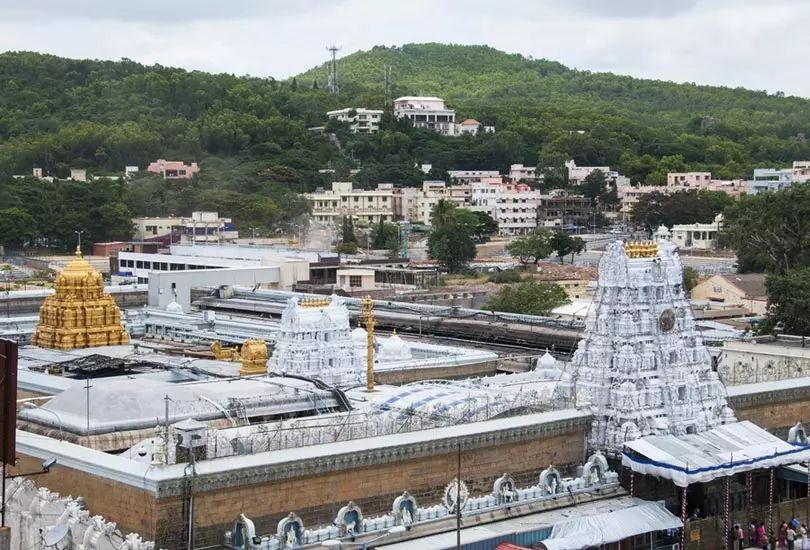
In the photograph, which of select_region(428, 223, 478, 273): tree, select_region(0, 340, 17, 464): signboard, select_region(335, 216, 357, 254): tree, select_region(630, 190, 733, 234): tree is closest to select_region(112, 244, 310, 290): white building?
select_region(428, 223, 478, 273): tree

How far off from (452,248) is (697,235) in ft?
66.1

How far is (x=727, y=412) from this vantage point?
29.1 m

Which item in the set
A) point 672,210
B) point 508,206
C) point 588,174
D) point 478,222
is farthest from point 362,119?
point 672,210

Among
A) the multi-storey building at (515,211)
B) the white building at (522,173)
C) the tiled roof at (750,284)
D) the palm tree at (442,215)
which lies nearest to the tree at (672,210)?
Answer: the multi-storey building at (515,211)

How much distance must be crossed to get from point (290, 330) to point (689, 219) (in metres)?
68.1

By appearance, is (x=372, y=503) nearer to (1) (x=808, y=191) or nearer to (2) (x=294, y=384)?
(2) (x=294, y=384)

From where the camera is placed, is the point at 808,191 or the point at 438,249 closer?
the point at 808,191

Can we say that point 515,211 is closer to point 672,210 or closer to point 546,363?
point 672,210

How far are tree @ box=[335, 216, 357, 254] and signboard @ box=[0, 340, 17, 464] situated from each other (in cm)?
6920

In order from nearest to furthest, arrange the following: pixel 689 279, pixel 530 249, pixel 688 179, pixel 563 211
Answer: pixel 689 279 < pixel 530 249 < pixel 563 211 < pixel 688 179

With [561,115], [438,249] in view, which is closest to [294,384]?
[438,249]

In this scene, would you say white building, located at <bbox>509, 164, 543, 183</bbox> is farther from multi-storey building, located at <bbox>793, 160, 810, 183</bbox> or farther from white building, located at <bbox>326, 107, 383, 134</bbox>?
multi-storey building, located at <bbox>793, 160, 810, 183</bbox>

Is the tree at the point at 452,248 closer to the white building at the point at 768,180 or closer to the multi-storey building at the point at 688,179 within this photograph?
the white building at the point at 768,180

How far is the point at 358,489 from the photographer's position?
24.4 metres
